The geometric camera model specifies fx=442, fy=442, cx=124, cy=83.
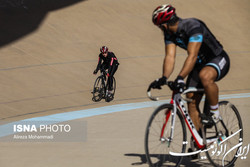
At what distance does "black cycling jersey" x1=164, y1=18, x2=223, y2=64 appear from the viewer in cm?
398

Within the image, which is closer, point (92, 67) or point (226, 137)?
point (226, 137)

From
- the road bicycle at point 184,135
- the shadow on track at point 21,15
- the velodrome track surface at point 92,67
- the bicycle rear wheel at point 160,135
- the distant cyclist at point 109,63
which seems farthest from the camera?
the shadow on track at point 21,15

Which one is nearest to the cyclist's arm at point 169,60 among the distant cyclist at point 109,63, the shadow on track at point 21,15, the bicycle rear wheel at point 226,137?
the bicycle rear wheel at point 226,137

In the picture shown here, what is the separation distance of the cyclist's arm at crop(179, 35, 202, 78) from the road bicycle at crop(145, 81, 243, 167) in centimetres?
19

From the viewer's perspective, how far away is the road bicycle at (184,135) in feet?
12.7

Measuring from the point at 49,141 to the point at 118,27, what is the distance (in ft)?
45.2

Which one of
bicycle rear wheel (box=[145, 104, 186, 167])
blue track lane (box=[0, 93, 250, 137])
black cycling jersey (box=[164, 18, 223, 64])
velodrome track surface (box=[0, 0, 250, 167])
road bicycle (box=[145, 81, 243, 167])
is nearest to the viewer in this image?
bicycle rear wheel (box=[145, 104, 186, 167])

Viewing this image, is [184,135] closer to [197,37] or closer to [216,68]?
[216,68]

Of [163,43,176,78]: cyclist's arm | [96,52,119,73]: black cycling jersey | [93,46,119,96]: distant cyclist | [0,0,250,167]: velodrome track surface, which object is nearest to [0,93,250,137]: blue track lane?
[0,0,250,167]: velodrome track surface

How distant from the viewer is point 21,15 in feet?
63.3

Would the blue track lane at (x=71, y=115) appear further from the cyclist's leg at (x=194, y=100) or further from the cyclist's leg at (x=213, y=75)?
the cyclist's leg at (x=213, y=75)

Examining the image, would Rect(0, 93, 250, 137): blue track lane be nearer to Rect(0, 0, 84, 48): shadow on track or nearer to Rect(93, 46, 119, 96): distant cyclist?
Rect(93, 46, 119, 96): distant cyclist

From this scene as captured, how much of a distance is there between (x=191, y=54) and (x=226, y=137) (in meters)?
1.05

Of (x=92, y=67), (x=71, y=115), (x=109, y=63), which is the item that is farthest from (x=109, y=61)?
(x=92, y=67)
